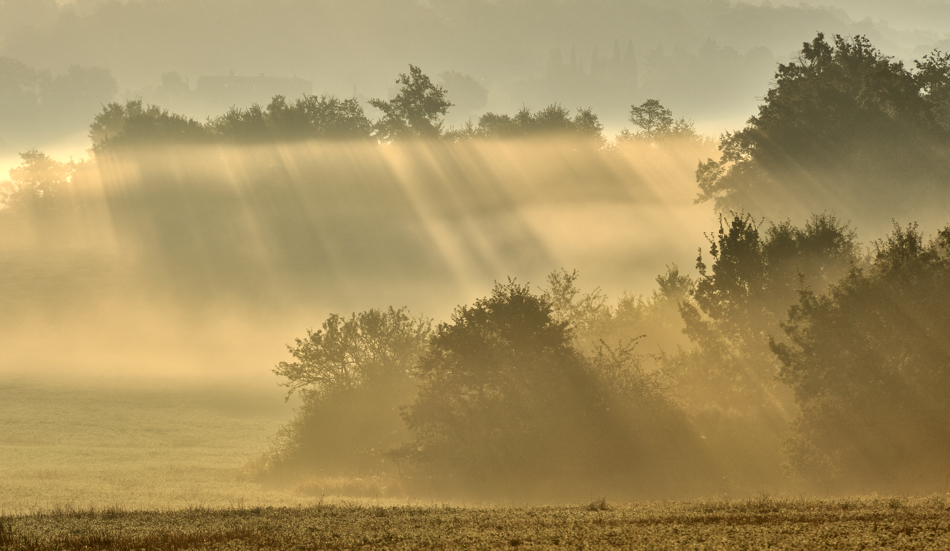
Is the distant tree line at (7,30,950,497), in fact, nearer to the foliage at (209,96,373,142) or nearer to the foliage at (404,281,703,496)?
the foliage at (404,281,703,496)

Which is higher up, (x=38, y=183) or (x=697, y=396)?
(x=38, y=183)

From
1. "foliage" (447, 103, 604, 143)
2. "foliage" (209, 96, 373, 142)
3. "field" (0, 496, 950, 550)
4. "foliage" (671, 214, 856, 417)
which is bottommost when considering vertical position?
"field" (0, 496, 950, 550)

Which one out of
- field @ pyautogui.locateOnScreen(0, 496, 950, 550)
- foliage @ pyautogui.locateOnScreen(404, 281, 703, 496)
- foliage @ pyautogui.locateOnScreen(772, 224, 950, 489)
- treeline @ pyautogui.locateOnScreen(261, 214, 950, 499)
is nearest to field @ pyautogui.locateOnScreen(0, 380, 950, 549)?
field @ pyautogui.locateOnScreen(0, 496, 950, 550)

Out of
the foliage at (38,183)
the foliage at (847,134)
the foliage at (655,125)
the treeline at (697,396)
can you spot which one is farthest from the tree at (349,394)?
the foliage at (38,183)

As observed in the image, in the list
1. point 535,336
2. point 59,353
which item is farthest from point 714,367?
point 59,353

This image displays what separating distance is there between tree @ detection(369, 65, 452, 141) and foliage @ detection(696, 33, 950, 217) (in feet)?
216

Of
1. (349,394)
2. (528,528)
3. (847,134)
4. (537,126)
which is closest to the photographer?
(528,528)

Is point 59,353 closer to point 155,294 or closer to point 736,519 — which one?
point 155,294

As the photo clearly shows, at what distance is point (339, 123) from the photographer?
147750mm

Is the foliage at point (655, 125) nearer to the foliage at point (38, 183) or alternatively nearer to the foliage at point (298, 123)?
the foliage at point (298, 123)

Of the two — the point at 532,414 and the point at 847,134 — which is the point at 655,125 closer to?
the point at 847,134

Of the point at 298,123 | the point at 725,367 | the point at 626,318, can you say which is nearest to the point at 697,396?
the point at 725,367

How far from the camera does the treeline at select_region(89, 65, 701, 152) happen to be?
147 metres

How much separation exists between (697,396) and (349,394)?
2629cm
